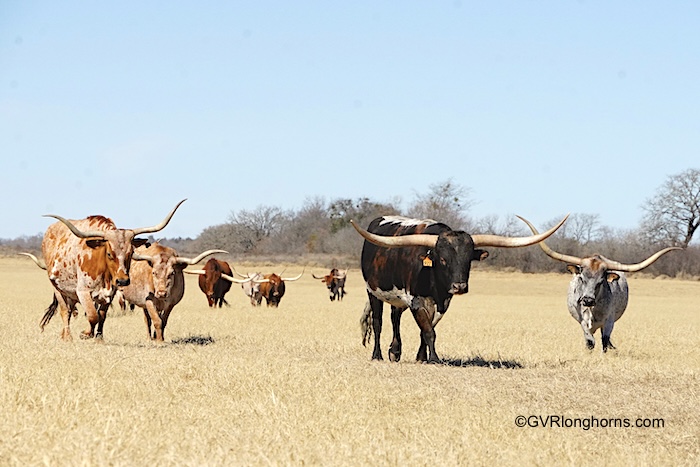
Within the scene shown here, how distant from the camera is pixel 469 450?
550 centimetres

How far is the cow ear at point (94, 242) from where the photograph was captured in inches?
450

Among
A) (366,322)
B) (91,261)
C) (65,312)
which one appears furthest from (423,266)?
(65,312)

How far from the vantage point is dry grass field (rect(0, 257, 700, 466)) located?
5281mm

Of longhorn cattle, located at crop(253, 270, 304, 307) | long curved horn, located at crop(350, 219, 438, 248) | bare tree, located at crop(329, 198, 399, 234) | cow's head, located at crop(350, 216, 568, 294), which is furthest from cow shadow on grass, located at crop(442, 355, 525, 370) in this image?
bare tree, located at crop(329, 198, 399, 234)

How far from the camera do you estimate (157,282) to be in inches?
522

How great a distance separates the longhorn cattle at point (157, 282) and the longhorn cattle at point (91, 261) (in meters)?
1.02

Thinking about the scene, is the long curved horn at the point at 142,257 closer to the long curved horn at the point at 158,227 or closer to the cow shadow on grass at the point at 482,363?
the long curved horn at the point at 158,227

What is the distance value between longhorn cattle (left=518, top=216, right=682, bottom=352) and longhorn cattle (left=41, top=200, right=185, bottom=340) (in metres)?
5.83

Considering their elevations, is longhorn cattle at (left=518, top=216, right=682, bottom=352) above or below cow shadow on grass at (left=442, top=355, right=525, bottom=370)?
above

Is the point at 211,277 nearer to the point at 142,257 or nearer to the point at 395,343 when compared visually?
the point at 142,257

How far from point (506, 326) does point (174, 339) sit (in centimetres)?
838

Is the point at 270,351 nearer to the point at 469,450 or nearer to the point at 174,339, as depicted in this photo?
the point at 174,339

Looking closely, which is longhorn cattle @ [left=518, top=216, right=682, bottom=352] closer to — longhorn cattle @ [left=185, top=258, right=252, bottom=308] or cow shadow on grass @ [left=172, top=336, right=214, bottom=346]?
cow shadow on grass @ [left=172, top=336, right=214, bottom=346]

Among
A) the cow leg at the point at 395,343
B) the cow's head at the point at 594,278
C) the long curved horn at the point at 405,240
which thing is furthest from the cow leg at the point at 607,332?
the long curved horn at the point at 405,240
